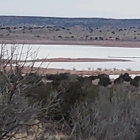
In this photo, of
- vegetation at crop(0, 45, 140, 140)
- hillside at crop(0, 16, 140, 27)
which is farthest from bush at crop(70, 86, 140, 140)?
hillside at crop(0, 16, 140, 27)

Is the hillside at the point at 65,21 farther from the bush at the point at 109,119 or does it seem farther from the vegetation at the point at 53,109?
the bush at the point at 109,119

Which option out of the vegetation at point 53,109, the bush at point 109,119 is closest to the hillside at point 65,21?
the vegetation at point 53,109

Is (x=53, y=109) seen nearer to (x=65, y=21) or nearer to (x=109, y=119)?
(x=109, y=119)

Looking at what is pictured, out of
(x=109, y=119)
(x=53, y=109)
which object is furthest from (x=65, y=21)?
(x=53, y=109)

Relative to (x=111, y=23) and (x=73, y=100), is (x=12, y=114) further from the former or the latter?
(x=111, y=23)

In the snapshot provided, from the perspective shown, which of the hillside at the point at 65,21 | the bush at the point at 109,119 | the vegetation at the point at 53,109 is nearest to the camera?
the vegetation at the point at 53,109

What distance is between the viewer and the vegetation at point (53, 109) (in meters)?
7.61

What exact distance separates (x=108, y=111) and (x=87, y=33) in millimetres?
103459

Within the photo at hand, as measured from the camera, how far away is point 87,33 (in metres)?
119

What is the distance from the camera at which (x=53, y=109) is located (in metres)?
14.0

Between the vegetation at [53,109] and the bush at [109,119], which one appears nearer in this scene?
the vegetation at [53,109]

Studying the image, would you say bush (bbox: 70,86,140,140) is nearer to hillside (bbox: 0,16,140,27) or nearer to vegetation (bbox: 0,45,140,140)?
vegetation (bbox: 0,45,140,140)

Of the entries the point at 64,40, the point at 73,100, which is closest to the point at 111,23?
the point at 64,40

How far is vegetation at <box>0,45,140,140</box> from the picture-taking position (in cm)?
761
